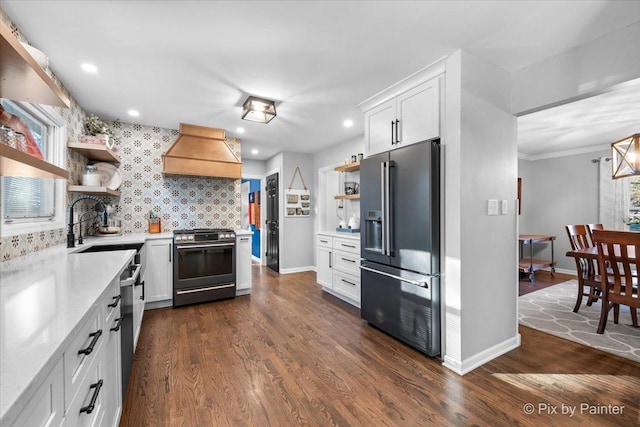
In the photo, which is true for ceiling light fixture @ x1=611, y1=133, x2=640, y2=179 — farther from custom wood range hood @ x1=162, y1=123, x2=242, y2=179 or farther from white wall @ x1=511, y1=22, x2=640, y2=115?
custom wood range hood @ x1=162, y1=123, x2=242, y2=179

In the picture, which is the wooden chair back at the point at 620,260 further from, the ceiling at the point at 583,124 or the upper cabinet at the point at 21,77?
the upper cabinet at the point at 21,77

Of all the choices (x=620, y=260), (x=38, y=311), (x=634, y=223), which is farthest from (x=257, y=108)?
(x=634, y=223)

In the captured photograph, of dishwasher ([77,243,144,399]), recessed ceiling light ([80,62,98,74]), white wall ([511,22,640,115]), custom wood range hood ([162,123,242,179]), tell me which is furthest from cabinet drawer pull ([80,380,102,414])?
white wall ([511,22,640,115])

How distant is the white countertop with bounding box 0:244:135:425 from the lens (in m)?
0.55

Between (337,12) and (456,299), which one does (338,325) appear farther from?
(337,12)

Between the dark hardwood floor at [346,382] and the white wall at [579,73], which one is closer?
the dark hardwood floor at [346,382]

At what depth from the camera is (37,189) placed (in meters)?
2.33

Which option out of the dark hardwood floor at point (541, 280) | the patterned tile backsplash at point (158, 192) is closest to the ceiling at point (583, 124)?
the dark hardwood floor at point (541, 280)

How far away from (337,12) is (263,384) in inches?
101

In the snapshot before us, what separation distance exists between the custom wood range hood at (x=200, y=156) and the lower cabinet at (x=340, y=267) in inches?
67.9

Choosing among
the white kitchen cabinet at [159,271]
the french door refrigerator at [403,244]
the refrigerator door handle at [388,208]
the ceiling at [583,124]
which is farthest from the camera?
the white kitchen cabinet at [159,271]

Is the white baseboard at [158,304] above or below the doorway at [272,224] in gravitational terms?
below

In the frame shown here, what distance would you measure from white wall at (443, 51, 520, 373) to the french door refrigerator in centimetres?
12

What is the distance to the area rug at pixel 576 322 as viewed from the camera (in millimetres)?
2557
